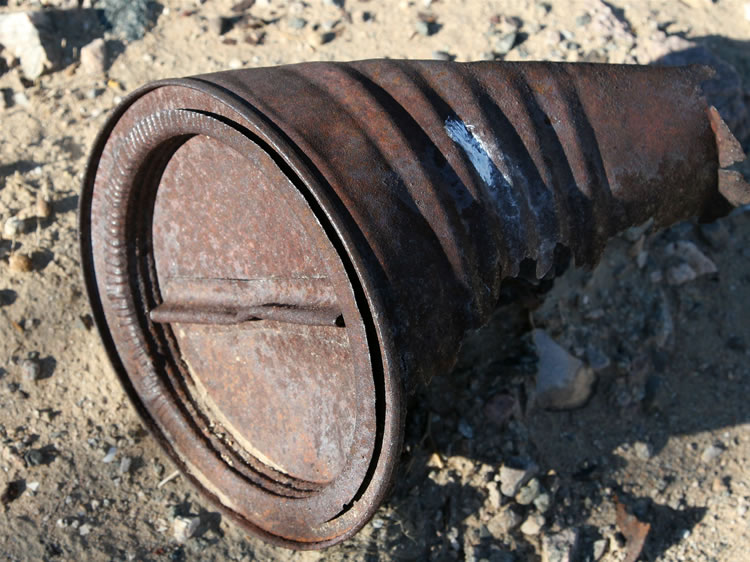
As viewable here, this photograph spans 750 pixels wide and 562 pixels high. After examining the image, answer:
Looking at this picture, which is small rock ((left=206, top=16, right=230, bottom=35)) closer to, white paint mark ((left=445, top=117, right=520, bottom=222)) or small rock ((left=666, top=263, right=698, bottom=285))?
white paint mark ((left=445, top=117, right=520, bottom=222))

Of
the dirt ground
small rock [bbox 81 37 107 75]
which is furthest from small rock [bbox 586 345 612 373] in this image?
small rock [bbox 81 37 107 75]

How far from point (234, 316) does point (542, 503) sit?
138 cm

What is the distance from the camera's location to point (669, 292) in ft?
11.3

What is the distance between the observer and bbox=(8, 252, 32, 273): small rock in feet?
10.2

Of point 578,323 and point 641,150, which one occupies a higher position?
point 641,150

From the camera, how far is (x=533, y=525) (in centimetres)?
281

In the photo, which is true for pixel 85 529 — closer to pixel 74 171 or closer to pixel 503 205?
pixel 74 171

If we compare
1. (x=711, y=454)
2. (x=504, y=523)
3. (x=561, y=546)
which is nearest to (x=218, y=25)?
(x=504, y=523)

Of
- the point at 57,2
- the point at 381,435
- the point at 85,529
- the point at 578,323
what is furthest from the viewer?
the point at 57,2

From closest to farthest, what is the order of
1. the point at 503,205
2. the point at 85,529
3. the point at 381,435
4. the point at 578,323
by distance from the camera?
the point at 381,435, the point at 503,205, the point at 85,529, the point at 578,323

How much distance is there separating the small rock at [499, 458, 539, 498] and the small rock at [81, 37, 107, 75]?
2.68 m

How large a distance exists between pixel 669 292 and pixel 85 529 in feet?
8.66

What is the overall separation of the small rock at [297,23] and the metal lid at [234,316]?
5.53ft

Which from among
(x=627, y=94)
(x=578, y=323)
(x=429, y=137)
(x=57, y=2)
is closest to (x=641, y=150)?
(x=627, y=94)
